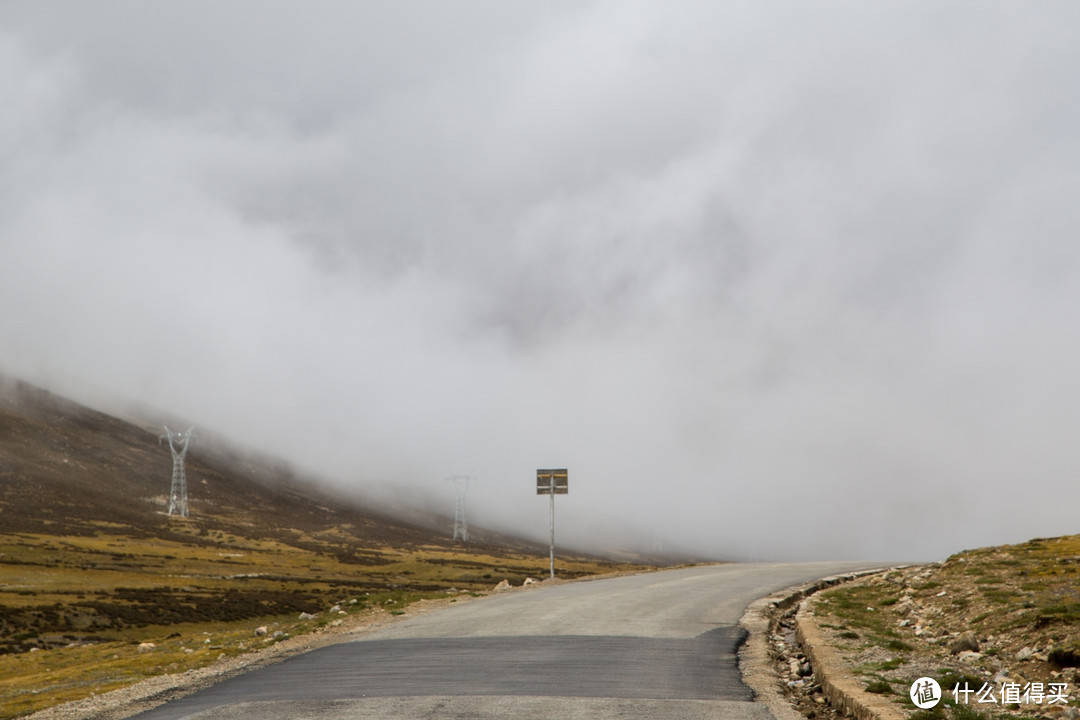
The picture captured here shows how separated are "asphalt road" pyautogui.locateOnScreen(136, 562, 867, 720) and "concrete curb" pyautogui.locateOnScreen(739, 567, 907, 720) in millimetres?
317

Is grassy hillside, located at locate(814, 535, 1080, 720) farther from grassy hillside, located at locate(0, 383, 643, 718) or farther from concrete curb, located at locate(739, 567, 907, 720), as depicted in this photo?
grassy hillside, located at locate(0, 383, 643, 718)

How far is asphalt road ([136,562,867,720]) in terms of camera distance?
1201 cm

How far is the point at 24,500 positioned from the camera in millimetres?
193125

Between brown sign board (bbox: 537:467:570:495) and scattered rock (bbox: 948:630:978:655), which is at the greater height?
brown sign board (bbox: 537:467:570:495)

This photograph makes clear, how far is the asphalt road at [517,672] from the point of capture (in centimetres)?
1201

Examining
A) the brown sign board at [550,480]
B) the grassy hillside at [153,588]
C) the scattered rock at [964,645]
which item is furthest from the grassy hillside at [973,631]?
the brown sign board at [550,480]

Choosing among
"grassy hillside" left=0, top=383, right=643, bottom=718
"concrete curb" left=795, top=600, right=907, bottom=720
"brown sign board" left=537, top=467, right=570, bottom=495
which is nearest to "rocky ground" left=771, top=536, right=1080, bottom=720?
"concrete curb" left=795, top=600, right=907, bottom=720

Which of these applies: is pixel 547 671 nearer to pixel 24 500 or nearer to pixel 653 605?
pixel 653 605

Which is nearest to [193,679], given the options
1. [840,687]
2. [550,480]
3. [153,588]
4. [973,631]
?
[840,687]

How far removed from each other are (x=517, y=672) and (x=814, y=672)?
17.2 feet

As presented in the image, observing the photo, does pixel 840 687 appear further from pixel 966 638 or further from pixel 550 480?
pixel 550 480

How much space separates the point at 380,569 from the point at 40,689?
13467 cm

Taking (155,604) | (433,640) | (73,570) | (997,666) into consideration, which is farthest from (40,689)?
(73,570)

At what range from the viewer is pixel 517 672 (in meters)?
14.7
